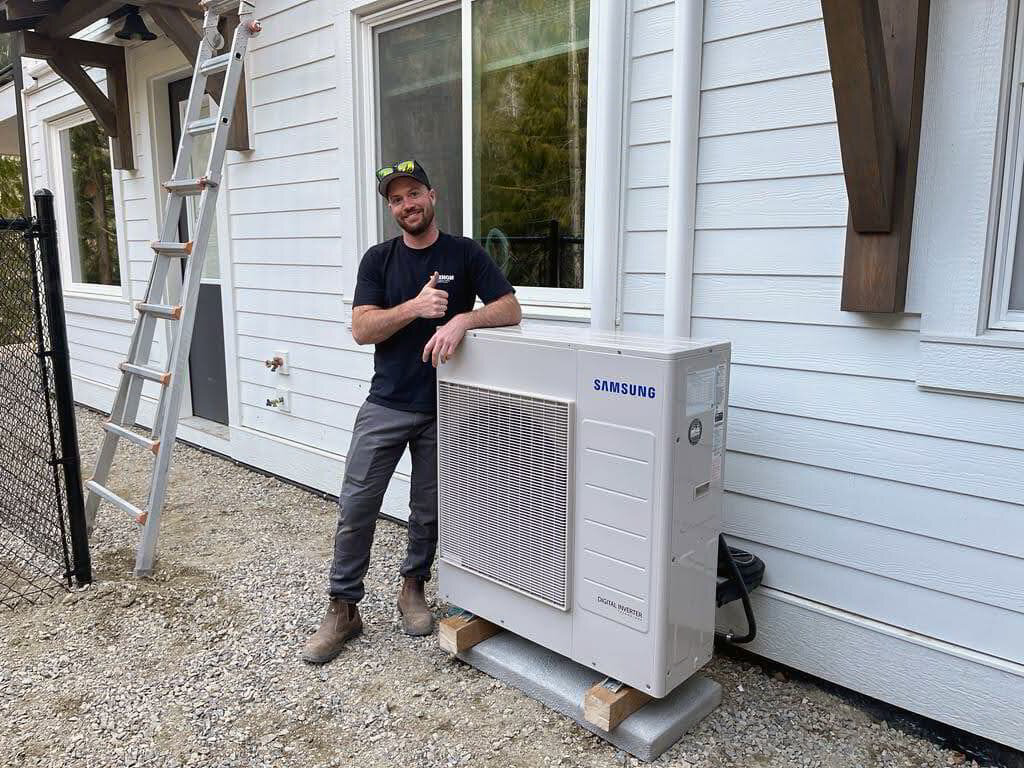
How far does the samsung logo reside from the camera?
6.24ft

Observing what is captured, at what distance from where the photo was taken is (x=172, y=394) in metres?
3.14

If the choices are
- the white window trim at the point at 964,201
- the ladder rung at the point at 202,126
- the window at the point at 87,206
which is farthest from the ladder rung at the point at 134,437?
the window at the point at 87,206

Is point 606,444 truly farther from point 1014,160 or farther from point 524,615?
point 1014,160

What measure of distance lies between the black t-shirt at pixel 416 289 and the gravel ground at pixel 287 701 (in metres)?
0.92

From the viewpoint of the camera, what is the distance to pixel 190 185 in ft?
10.6

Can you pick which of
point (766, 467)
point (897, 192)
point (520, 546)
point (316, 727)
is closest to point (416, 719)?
point (316, 727)

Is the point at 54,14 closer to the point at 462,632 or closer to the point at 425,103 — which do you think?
the point at 425,103

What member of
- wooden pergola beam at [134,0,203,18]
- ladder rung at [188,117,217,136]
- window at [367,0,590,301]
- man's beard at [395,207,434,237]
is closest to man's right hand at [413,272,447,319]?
man's beard at [395,207,434,237]

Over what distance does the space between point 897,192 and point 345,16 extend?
2.77 metres

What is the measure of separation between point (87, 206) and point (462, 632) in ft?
19.0

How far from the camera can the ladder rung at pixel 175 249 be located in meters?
3.16

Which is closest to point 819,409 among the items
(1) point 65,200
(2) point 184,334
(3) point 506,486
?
(3) point 506,486

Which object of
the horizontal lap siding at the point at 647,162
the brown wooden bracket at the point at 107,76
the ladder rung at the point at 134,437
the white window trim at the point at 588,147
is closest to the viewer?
the horizontal lap siding at the point at 647,162

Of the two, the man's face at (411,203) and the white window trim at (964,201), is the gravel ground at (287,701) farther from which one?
the man's face at (411,203)
